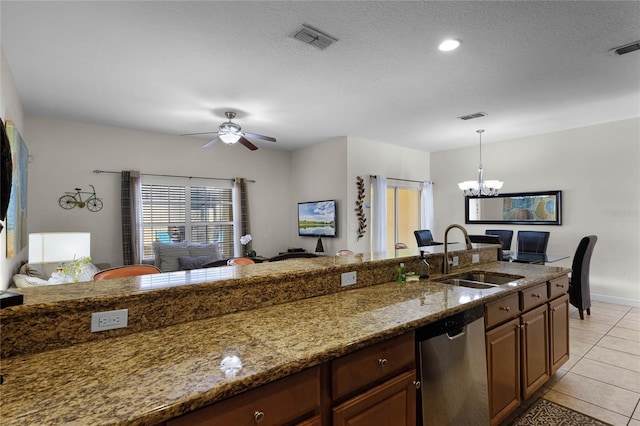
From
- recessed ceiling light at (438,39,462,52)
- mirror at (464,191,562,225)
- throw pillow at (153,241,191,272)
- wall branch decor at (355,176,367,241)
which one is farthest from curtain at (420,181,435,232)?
throw pillow at (153,241,191,272)

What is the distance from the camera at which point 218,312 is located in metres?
1.52

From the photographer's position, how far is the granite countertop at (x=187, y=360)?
827mm

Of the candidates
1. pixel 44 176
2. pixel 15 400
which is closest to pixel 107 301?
pixel 15 400

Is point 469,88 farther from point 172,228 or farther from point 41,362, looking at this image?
point 172,228

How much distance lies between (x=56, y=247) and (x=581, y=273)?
5728mm

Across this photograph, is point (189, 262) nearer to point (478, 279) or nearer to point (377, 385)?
point (478, 279)

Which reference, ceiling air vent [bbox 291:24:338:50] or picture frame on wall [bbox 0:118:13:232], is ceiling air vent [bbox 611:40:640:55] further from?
picture frame on wall [bbox 0:118:13:232]

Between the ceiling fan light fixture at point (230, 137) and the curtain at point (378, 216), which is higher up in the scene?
the ceiling fan light fixture at point (230, 137)

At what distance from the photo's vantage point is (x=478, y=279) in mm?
2762

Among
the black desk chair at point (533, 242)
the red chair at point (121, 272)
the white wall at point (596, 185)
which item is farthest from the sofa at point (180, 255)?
the white wall at point (596, 185)

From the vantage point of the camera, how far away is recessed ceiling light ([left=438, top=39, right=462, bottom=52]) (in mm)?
2560

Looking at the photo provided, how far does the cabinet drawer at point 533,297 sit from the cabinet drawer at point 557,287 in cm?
10

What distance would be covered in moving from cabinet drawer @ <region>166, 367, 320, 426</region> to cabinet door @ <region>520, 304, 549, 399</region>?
1.72 meters

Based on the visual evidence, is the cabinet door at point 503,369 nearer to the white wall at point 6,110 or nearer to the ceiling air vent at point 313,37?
the ceiling air vent at point 313,37
